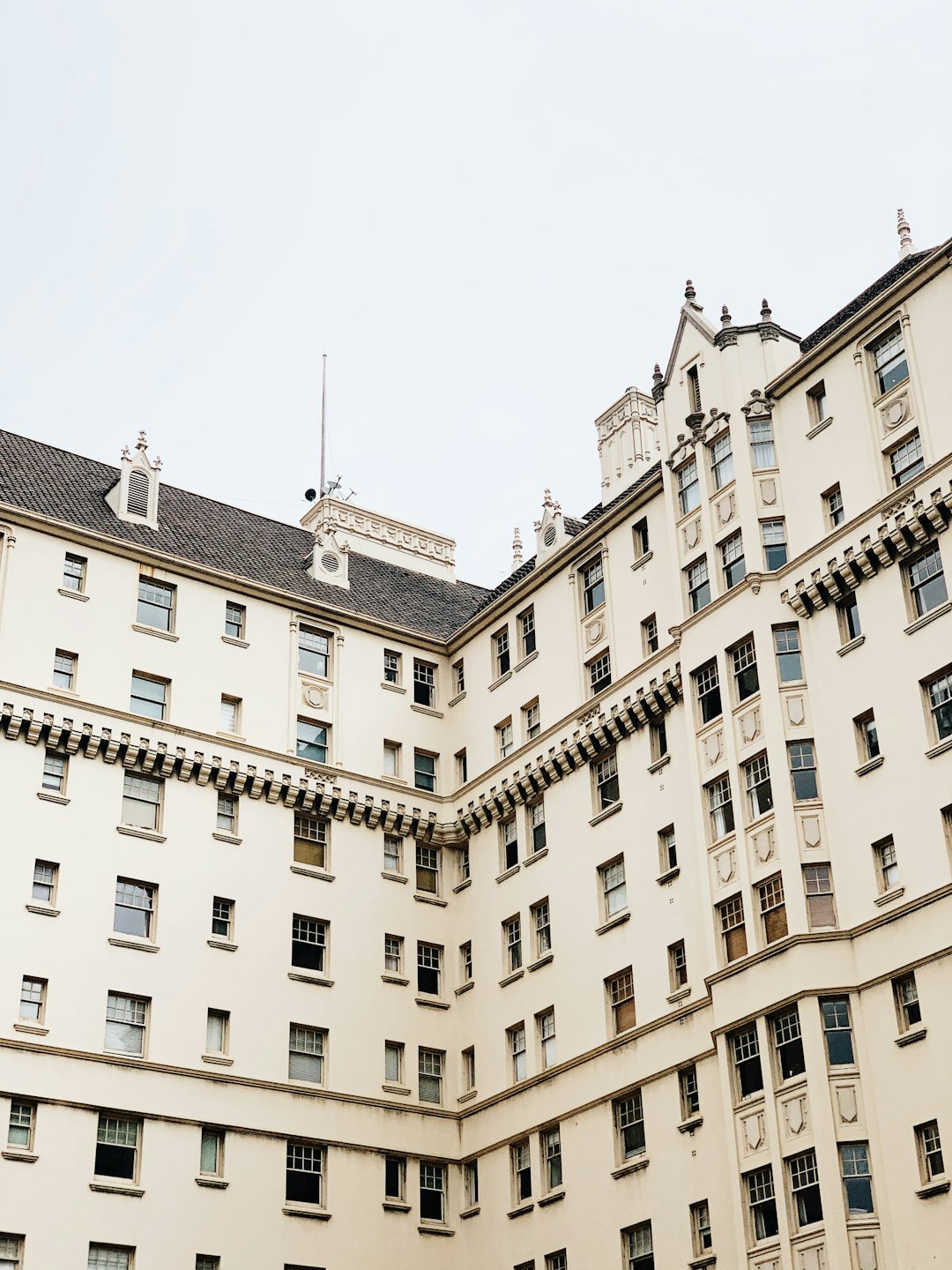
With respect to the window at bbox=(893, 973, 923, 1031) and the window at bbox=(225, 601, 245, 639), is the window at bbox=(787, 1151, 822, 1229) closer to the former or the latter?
the window at bbox=(893, 973, 923, 1031)

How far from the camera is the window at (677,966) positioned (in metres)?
53.4

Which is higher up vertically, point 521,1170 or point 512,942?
point 512,942

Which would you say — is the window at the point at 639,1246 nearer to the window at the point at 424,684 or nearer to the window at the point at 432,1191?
the window at the point at 432,1191

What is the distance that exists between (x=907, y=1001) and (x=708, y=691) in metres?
12.6

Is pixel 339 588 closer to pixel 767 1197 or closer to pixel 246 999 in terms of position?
pixel 246 999

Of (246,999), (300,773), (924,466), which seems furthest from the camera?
(300,773)

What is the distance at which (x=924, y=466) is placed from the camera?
164 feet

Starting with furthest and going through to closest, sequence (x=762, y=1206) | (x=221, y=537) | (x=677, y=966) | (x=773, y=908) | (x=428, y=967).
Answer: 1. (x=221, y=537)
2. (x=428, y=967)
3. (x=677, y=966)
4. (x=773, y=908)
5. (x=762, y=1206)

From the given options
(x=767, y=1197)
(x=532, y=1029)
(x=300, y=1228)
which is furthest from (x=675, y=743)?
(x=300, y=1228)

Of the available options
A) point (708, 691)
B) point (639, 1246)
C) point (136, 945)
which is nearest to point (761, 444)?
point (708, 691)

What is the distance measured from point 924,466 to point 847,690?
6.59 m

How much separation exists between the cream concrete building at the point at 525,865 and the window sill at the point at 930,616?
2.3 inches

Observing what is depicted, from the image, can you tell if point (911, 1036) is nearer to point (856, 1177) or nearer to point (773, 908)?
point (856, 1177)

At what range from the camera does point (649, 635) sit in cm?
5950
